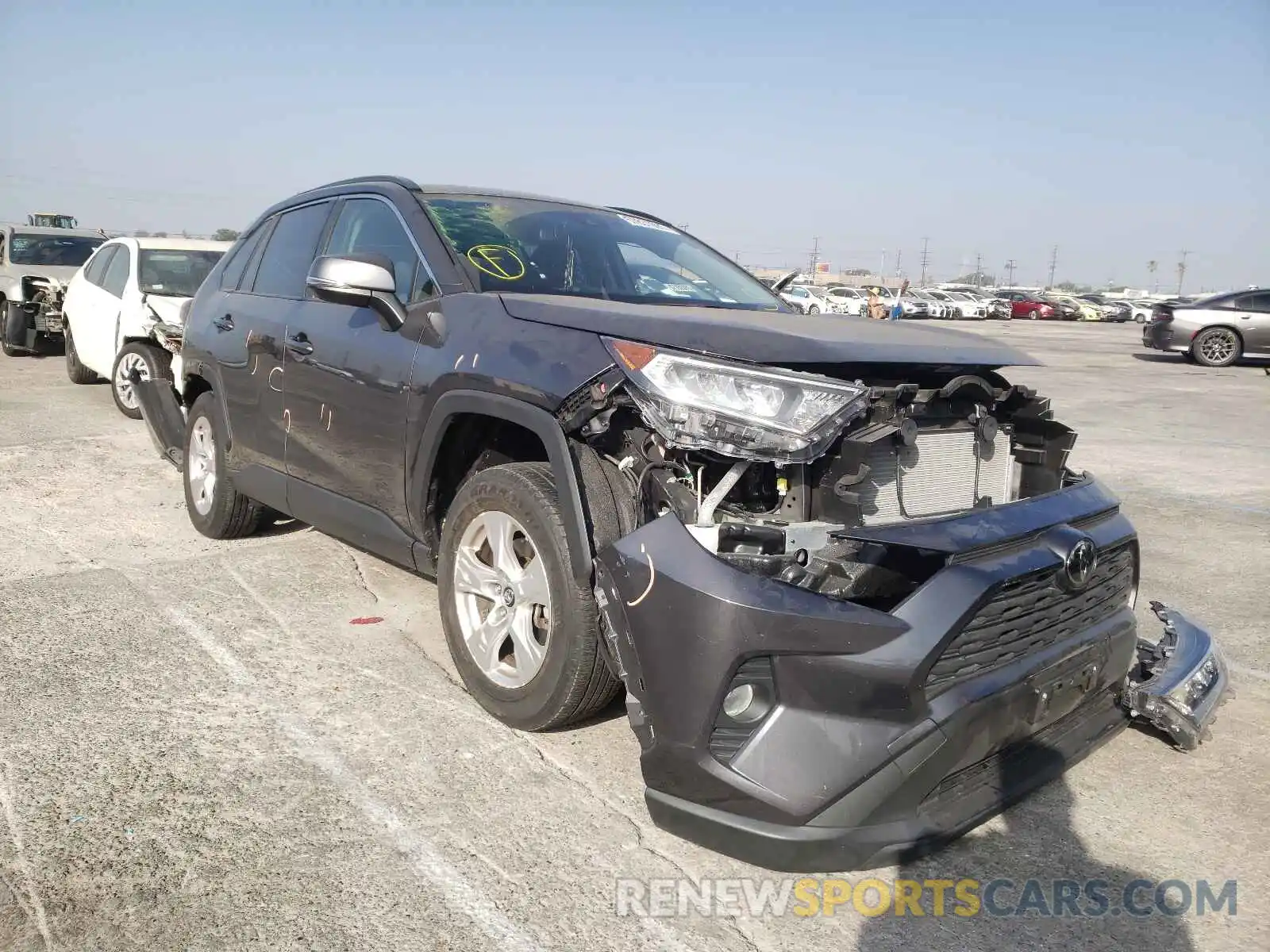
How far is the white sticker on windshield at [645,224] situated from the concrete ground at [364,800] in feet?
6.39

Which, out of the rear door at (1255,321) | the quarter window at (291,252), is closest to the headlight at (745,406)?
the quarter window at (291,252)

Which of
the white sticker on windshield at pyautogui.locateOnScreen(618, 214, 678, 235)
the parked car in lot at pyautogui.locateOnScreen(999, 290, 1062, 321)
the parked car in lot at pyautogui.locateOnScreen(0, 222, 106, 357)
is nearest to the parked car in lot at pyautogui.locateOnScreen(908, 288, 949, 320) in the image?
the parked car in lot at pyautogui.locateOnScreen(999, 290, 1062, 321)

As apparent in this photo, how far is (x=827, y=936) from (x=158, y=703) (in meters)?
2.39

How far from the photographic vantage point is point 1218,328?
752 inches

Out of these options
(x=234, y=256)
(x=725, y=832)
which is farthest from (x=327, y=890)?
(x=234, y=256)

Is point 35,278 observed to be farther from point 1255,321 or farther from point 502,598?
point 1255,321

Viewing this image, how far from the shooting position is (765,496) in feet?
9.25

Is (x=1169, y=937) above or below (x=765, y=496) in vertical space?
below

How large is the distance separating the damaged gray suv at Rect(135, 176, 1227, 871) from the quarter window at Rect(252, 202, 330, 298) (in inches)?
25.7

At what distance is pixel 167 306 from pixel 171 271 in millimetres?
738

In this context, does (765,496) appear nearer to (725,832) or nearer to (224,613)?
(725,832)

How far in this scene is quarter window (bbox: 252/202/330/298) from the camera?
464cm

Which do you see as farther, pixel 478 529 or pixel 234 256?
pixel 234 256

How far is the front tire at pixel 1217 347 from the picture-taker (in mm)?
19030
